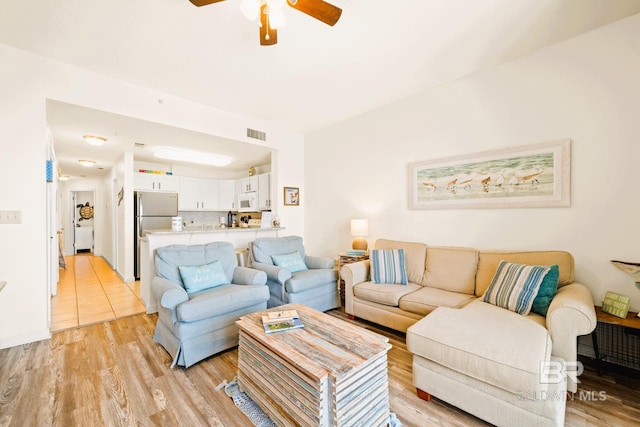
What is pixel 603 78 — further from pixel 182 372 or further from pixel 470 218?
pixel 182 372

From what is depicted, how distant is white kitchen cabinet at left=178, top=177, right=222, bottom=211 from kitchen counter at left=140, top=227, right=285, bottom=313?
2199 millimetres

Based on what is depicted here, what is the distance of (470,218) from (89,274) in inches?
269

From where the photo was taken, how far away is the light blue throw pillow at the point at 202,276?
247 centimetres

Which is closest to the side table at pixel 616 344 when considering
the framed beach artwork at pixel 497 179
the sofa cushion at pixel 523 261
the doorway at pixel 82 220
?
the sofa cushion at pixel 523 261

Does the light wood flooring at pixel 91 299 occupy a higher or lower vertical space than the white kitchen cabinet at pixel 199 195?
lower

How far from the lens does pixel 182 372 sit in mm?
2061

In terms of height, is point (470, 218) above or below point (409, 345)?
above

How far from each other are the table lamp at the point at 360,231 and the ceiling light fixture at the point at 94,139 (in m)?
3.81

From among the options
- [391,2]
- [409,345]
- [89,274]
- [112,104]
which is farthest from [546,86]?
[89,274]

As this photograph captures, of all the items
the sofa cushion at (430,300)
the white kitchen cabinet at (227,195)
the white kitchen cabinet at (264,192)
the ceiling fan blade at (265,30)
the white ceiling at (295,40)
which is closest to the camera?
the ceiling fan blade at (265,30)

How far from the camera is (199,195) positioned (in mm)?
5863

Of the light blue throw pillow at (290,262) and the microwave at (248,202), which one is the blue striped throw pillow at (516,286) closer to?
the light blue throw pillow at (290,262)

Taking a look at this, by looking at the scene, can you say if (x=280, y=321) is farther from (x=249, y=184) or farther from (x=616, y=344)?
(x=249, y=184)

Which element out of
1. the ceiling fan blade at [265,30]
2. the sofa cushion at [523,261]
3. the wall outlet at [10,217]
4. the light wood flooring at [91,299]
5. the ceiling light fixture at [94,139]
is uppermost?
the ceiling fan blade at [265,30]
